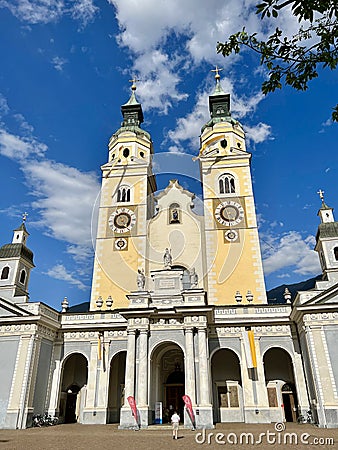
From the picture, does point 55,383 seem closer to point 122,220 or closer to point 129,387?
point 129,387

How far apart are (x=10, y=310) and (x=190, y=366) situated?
11.8m

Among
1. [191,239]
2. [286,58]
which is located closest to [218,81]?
[191,239]

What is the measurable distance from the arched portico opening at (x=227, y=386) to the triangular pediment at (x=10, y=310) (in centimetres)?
1255

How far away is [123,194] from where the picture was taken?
3291 cm

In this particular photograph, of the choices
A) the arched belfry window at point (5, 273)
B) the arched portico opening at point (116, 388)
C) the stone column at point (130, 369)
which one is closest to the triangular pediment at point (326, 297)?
the stone column at point (130, 369)

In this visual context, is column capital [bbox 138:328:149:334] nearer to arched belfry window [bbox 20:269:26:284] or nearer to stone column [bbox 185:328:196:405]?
stone column [bbox 185:328:196:405]

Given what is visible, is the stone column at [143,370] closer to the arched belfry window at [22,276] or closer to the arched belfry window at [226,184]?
the arched belfry window at [22,276]

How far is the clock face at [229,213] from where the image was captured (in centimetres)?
2984

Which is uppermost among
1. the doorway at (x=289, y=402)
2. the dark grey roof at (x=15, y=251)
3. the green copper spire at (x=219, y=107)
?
the green copper spire at (x=219, y=107)

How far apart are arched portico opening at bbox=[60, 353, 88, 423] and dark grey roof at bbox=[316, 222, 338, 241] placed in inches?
805

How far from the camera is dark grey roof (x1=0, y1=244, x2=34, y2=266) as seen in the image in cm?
2956

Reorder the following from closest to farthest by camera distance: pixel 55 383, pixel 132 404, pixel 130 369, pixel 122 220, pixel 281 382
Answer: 1. pixel 132 404
2. pixel 130 369
3. pixel 281 382
4. pixel 55 383
5. pixel 122 220

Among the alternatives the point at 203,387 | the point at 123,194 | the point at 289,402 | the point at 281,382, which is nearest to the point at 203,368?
the point at 203,387

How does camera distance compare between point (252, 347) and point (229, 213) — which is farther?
point (229, 213)
